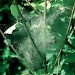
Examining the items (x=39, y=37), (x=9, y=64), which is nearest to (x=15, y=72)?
(x=9, y=64)

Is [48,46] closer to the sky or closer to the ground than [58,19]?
closer to the ground

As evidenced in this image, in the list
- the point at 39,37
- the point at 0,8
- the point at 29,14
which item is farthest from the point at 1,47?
the point at 39,37

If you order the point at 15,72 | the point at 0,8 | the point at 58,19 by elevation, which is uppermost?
the point at 58,19

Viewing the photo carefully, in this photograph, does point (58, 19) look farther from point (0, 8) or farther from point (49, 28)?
point (0, 8)

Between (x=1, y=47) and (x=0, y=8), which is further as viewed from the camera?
(x=0, y=8)

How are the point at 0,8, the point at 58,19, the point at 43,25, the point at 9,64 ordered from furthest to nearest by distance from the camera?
1. the point at 0,8
2. the point at 9,64
3. the point at 58,19
4. the point at 43,25

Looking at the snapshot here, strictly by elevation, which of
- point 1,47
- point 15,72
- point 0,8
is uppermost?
point 0,8

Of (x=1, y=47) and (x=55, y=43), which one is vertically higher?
(x=55, y=43)

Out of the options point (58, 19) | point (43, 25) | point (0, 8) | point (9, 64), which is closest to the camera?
point (43, 25)

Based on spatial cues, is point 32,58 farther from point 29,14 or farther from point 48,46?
point 29,14
